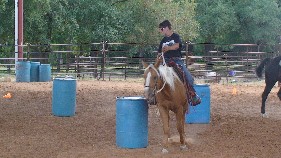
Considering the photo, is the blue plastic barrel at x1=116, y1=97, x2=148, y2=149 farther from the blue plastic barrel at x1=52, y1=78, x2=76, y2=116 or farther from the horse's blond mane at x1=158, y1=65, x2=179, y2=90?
the blue plastic barrel at x1=52, y1=78, x2=76, y2=116

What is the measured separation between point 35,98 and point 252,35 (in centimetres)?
Result: 3392

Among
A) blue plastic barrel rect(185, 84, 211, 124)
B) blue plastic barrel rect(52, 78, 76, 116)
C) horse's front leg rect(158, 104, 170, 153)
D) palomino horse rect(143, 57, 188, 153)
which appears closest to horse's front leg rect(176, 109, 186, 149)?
palomino horse rect(143, 57, 188, 153)

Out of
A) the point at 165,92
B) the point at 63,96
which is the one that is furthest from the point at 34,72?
the point at 165,92

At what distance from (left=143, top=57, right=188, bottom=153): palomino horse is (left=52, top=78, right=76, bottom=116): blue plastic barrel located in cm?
400

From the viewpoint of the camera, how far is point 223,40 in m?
51.4

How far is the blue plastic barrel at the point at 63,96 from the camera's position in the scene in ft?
38.9

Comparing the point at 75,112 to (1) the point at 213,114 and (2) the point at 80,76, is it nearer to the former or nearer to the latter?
(1) the point at 213,114

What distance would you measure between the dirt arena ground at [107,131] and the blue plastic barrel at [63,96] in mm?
265

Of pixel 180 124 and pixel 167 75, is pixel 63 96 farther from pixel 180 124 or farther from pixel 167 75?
pixel 167 75

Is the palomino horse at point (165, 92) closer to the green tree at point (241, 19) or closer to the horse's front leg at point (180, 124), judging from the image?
the horse's front leg at point (180, 124)

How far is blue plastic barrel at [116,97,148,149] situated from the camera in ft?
27.6

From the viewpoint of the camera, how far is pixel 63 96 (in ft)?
39.3

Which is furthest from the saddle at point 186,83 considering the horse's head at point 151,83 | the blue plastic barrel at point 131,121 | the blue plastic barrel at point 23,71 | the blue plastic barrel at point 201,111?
the blue plastic barrel at point 23,71

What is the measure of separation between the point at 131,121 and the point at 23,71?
13.6 meters
